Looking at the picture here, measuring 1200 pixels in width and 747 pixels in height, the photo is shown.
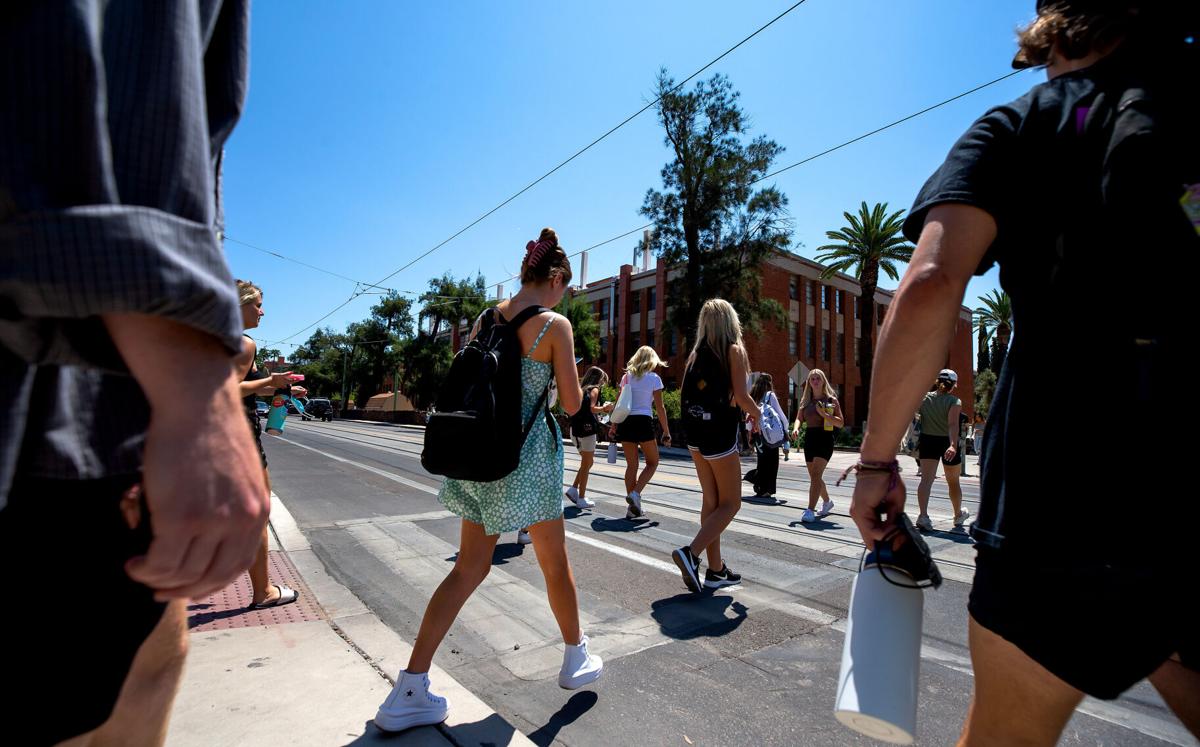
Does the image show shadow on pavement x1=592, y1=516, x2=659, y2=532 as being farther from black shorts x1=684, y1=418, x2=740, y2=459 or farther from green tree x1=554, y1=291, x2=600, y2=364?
green tree x1=554, y1=291, x2=600, y2=364

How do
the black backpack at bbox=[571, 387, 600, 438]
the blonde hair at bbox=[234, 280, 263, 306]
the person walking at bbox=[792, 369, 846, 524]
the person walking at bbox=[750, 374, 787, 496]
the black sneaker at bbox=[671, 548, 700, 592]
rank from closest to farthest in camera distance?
the blonde hair at bbox=[234, 280, 263, 306]
the black sneaker at bbox=[671, 548, 700, 592]
the person walking at bbox=[792, 369, 846, 524]
the black backpack at bbox=[571, 387, 600, 438]
the person walking at bbox=[750, 374, 787, 496]

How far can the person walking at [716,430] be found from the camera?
430 centimetres

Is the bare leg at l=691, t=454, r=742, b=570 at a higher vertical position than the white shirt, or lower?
lower

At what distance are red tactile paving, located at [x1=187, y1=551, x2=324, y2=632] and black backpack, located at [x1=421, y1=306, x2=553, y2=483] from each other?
168 cm

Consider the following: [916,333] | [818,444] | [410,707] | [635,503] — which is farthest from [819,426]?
[916,333]

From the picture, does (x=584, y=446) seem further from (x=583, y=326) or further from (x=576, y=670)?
(x=583, y=326)

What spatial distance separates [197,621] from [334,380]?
9240 cm

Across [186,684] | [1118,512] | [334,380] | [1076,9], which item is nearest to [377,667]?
[186,684]

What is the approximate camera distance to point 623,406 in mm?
7594

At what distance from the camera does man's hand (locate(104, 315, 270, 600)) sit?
2.49 ft

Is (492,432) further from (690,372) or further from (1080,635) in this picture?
(690,372)

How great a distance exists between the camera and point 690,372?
4.84 m

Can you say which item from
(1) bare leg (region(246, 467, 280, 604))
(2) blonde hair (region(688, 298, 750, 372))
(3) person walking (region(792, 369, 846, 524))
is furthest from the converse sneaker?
(1) bare leg (region(246, 467, 280, 604))

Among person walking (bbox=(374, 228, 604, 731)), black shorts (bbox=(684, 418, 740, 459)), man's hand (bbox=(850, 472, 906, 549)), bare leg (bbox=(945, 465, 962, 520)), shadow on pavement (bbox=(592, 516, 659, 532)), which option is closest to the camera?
man's hand (bbox=(850, 472, 906, 549))
